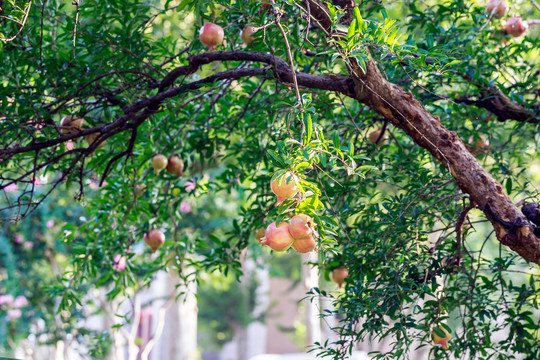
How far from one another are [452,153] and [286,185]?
930 mm

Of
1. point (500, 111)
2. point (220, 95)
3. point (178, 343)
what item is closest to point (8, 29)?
point (220, 95)

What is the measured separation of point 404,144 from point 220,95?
1276 millimetres

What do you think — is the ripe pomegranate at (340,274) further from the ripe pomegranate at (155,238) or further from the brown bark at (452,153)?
the ripe pomegranate at (155,238)

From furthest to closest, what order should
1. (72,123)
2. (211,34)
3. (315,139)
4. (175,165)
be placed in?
(175,165) < (72,123) < (211,34) < (315,139)

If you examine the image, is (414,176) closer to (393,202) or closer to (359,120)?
(393,202)

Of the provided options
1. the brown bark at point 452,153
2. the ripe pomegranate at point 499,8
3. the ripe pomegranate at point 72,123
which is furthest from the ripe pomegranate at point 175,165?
the ripe pomegranate at point 499,8

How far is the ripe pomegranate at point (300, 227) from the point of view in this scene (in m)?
1.58

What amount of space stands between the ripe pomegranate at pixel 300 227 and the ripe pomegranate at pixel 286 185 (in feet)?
0.24

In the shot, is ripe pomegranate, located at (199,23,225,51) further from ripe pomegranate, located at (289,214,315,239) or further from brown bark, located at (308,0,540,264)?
ripe pomegranate, located at (289,214,315,239)

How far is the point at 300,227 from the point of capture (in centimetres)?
158

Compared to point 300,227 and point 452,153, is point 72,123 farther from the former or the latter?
point 452,153

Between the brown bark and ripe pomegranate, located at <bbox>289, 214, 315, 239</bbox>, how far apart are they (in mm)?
786

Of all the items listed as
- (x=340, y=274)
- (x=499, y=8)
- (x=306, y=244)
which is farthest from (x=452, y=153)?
(x=499, y=8)

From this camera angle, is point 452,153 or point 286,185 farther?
point 452,153
